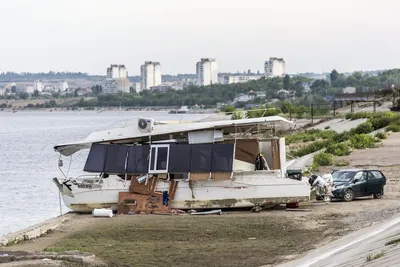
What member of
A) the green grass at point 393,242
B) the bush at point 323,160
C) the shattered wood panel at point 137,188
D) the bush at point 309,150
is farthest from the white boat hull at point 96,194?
the bush at point 309,150

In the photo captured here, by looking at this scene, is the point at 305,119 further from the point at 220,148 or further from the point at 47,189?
the point at 220,148

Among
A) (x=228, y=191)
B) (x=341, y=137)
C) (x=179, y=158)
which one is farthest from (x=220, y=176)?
(x=341, y=137)

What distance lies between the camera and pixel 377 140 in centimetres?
5500

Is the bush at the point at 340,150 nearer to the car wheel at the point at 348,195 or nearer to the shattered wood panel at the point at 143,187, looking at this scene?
the car wheel at the point at 348,195

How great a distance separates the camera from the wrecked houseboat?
99.7 ft

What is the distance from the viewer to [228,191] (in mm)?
30453

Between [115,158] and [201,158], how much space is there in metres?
2.79

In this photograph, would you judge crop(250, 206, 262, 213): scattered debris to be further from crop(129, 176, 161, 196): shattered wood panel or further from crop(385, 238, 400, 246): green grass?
crop(385, 238, 400, 246): green grass

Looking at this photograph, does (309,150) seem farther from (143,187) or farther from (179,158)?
(143,187)

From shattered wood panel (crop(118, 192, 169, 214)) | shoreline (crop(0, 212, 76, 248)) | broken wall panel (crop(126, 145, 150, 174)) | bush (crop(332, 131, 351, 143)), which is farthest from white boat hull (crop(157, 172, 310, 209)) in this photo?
bush (crop(332, 131, 351, 143))

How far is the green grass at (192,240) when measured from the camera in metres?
21.1

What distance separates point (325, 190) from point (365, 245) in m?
12.4

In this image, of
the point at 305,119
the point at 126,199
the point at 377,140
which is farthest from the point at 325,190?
the point at 305,119

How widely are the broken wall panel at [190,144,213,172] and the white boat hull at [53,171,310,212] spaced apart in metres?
0.44
